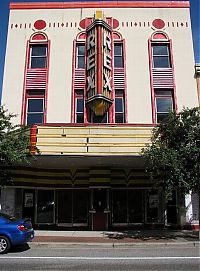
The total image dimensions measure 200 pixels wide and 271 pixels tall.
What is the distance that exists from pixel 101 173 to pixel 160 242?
600 centimetres

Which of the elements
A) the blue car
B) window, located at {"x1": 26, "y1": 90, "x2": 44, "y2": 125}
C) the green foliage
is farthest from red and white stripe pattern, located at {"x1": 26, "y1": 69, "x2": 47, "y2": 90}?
the blue car

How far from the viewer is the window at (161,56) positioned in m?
22.0

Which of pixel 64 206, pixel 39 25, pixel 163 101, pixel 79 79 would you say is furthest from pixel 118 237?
pixel 39 25

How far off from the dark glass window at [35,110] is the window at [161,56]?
7.36 m

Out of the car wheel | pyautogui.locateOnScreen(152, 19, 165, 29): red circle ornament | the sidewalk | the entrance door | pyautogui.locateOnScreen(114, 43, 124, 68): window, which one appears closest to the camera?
the car wheel

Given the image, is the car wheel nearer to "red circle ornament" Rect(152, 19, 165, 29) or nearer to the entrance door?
the entrance door

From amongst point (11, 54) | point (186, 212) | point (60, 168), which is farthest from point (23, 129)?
point (186, 212)

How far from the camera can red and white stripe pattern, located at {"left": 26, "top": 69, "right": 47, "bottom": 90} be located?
21.3 meters

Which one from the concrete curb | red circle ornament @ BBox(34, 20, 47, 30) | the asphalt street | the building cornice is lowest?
the asphalt street

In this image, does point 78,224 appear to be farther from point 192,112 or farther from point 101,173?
point 192,112

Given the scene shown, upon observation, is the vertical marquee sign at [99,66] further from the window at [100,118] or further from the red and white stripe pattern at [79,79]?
the red and white stripe pattern at [79,79]

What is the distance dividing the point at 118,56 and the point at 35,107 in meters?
6.05

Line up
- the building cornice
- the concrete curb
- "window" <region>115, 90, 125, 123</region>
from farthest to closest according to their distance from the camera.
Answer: the building cornice
"window" <region>115, 90, 125, 123</region>
the concrete curb

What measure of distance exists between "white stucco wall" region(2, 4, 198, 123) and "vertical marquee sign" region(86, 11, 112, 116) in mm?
1332
